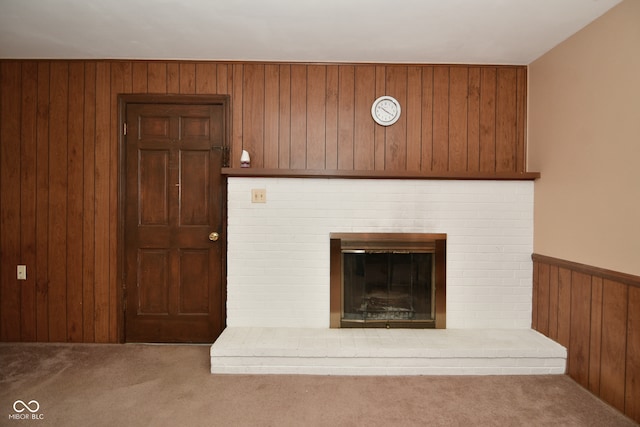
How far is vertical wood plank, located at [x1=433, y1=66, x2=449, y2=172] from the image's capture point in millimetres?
3111

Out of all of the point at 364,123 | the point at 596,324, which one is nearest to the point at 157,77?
the point at 364,123

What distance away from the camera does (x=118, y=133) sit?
305 centimetres

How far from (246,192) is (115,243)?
1207 millimetres

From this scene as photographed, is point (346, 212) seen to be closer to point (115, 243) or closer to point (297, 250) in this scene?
point (297, 250)

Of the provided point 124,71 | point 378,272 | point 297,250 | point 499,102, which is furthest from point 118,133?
point 499,102

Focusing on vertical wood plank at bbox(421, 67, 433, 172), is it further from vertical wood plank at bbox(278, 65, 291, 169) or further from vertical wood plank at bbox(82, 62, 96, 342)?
vertical wood plank at bbox(82, 62, 96, 342)

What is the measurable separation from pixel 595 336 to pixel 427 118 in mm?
1953

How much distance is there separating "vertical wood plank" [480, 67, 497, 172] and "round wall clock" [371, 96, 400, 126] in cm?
73

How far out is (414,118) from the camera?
3.11 m

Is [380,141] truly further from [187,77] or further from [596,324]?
[596,324]

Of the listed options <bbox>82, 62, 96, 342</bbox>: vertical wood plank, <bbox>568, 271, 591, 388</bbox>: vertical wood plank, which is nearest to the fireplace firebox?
<bbox>568, 271, 591, 388</bbox>: vertical wood plank

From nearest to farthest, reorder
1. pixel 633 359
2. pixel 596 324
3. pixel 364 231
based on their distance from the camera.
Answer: pixel 633 359 < pixel 596 324 < pixel 364 231

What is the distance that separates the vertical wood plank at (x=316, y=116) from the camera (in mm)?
3092

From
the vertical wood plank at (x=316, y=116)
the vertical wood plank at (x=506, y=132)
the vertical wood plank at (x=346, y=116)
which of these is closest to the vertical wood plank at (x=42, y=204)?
the vertical wood plank at (x=316, y=116)
